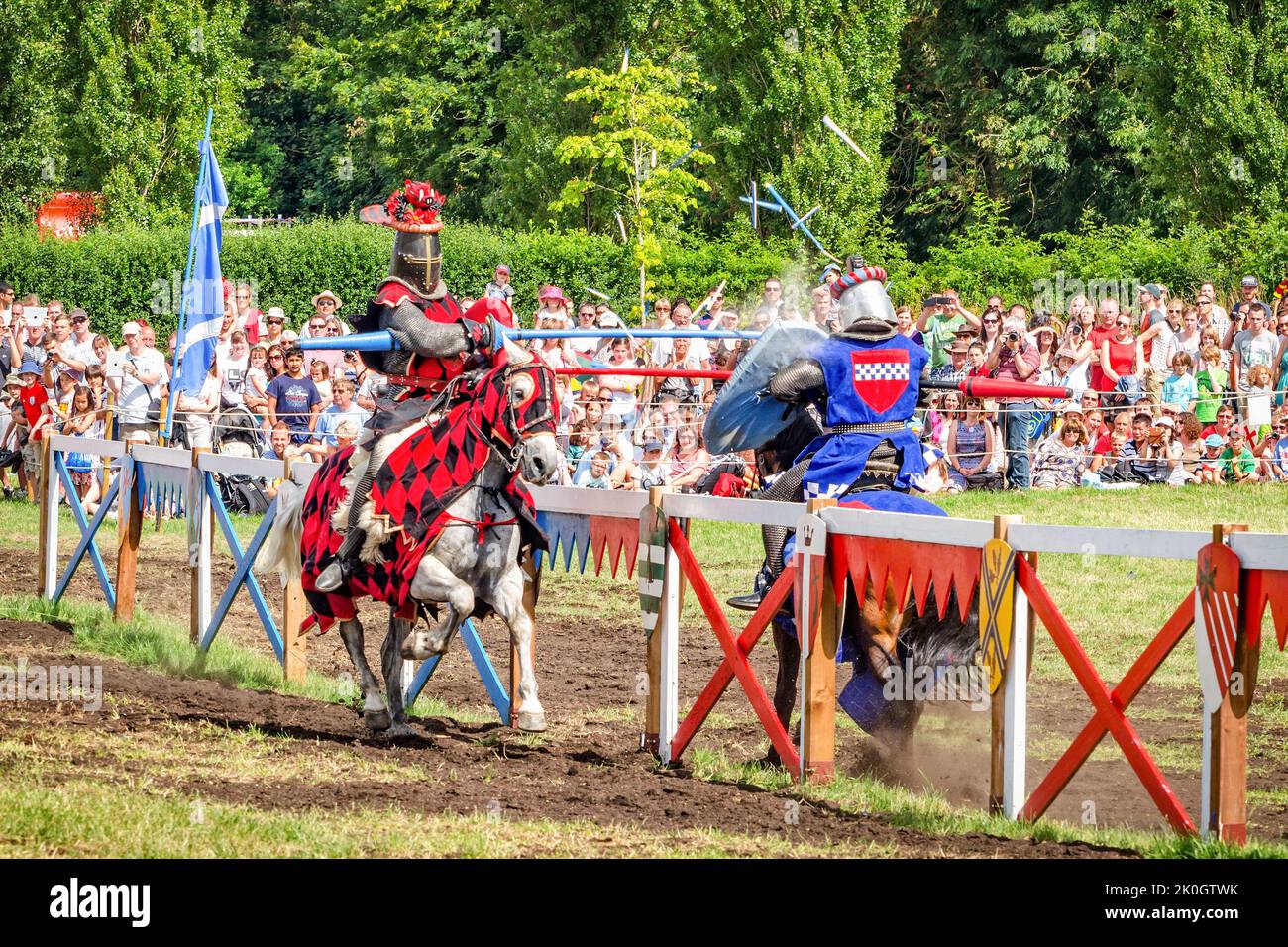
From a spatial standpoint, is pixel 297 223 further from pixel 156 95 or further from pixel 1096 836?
pixel 1096 836

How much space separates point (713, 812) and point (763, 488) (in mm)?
2422

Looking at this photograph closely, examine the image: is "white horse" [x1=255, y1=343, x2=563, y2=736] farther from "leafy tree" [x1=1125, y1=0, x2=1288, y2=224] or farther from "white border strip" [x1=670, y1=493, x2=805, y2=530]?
"leafy tree" [x1=1125, y1=0, x2=1288, y2=224]

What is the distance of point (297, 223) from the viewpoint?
1238 inches

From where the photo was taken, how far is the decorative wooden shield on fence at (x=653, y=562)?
895cm

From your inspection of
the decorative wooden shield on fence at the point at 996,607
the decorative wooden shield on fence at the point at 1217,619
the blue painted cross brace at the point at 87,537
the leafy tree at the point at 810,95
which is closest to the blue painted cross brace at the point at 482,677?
the decorative wooden shield on fence at the point at 996,607

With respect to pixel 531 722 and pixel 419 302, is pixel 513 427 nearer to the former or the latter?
pixel 419 302

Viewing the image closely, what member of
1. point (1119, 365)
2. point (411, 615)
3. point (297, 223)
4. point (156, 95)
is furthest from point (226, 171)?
point (411, 615)

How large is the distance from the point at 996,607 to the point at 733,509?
5.79 feet

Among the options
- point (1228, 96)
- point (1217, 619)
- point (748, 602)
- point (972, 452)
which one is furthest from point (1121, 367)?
point (1217, 619)

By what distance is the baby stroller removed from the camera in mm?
17734

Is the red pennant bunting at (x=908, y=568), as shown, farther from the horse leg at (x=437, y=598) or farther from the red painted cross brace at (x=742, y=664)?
the horse leg at (x=437, y=598)

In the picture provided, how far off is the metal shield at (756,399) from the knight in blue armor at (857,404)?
195 mm

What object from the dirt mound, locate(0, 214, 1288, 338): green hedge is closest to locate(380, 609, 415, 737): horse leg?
the dirt mound

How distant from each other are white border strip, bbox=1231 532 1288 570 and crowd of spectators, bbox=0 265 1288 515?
991 centimetres
